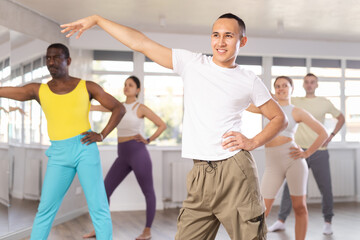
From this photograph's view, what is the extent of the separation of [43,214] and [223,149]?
1.38 m

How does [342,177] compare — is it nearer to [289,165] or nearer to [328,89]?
[328,89]

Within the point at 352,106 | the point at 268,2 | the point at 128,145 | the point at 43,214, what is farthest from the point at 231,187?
the point at 352,106

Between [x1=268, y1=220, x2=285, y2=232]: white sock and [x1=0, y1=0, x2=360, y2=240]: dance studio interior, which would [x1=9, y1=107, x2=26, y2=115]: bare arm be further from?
[x1=268, y1=220, x2=285, y2=232]: white sock

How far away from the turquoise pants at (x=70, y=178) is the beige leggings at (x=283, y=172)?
4.48ft

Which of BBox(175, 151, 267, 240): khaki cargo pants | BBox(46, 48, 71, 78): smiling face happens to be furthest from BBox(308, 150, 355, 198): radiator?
BBox(175, 151, 267, 240): khaki cargo pants

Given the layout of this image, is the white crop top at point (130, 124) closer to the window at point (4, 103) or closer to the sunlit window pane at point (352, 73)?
the window at point (4, 103)

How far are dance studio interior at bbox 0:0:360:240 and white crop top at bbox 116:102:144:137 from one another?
3.20 ft

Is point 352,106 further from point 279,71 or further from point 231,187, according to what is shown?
point 231,187

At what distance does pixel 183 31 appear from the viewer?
6023mm

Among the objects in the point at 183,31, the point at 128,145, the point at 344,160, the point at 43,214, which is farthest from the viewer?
the point at 344,160

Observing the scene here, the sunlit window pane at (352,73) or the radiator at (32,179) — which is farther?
the sunlit window pane at (352,73)

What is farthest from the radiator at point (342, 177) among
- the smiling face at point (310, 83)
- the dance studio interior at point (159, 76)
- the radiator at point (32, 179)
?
the radiator at point (32, 179)

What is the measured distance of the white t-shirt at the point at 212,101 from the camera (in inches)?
73.1

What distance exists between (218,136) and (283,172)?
180 cm
